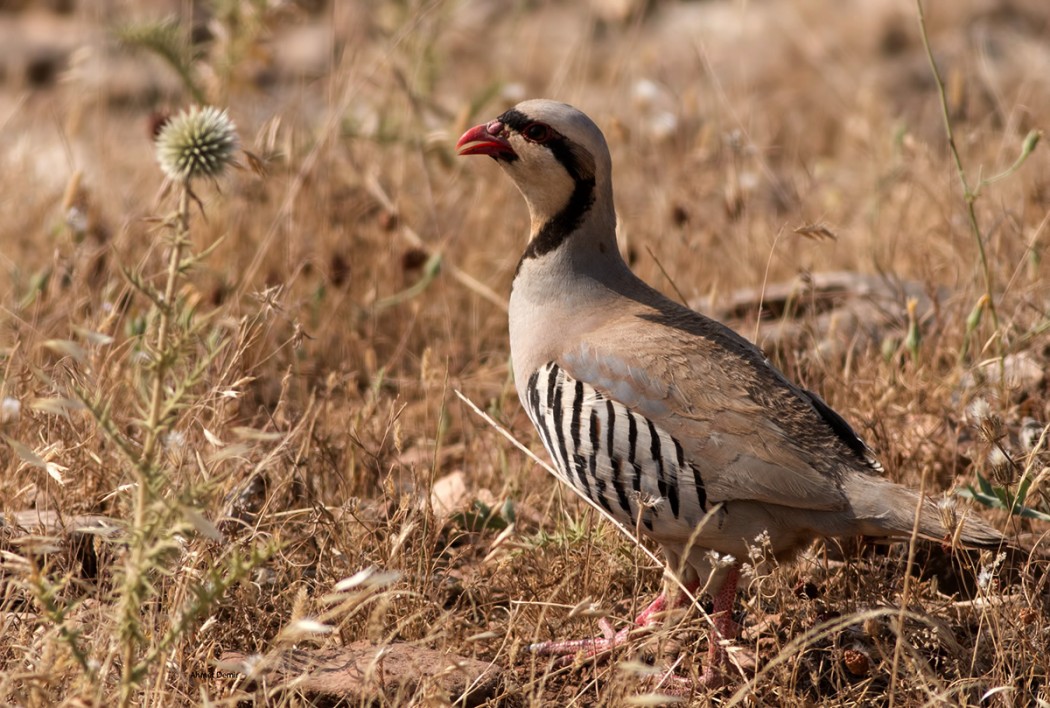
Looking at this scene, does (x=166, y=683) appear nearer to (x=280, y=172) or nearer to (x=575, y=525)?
(x=575, y=525)

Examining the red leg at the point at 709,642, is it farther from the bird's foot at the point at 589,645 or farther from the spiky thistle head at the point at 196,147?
the spiky thistle head at the point at 196,147

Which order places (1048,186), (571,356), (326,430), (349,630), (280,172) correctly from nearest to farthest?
(349,630) → (571,356) → (326,430) → (1048,186) → (280,172)

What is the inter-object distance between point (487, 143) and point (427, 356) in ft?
2.59

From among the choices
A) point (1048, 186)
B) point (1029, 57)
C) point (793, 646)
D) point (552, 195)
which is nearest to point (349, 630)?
point (793, 646)

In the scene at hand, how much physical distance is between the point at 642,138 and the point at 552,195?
11.2 ft

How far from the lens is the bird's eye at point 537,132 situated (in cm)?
441

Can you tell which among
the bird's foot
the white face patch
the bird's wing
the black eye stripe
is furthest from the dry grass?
the black eye stripe

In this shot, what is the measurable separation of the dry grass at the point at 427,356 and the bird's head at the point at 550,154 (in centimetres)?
76

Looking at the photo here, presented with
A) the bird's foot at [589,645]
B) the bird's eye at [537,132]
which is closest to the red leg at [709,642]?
the bird's foot at [589,645]

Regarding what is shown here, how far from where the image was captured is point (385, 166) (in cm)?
710

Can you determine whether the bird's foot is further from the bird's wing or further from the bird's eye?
the bird's eye

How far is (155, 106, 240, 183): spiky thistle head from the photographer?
10.7ft

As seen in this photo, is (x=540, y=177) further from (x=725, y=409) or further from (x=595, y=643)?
(x=595, y=643)

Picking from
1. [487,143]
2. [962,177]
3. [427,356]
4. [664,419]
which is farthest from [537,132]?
[962,177]
